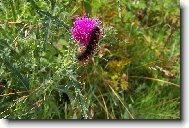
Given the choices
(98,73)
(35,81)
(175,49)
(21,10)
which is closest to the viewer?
(35,81)

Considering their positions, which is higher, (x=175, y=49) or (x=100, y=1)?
(x=100, y=1)

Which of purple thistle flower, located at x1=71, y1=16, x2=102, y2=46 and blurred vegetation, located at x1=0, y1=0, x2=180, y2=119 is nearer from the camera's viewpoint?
purple thistle flower, located at x1=71, y1=16, x2=102, y2=46

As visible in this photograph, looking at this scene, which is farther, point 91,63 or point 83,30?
point 91,63

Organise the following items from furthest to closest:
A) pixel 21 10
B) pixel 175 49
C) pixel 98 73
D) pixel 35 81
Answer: pixel 175 49, pixel 98 73, pixel 21 10, pixel 35 81

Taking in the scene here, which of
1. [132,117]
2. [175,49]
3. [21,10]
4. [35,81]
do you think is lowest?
[132,117]

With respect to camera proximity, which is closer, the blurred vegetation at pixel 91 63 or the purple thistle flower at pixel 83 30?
the purple thistle flower at pixel 83 30

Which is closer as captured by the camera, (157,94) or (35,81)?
(35,81)

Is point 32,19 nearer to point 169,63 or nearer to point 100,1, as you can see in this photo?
point 100,1

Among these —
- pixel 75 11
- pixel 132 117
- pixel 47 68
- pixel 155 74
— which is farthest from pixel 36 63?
pixel 155 74
